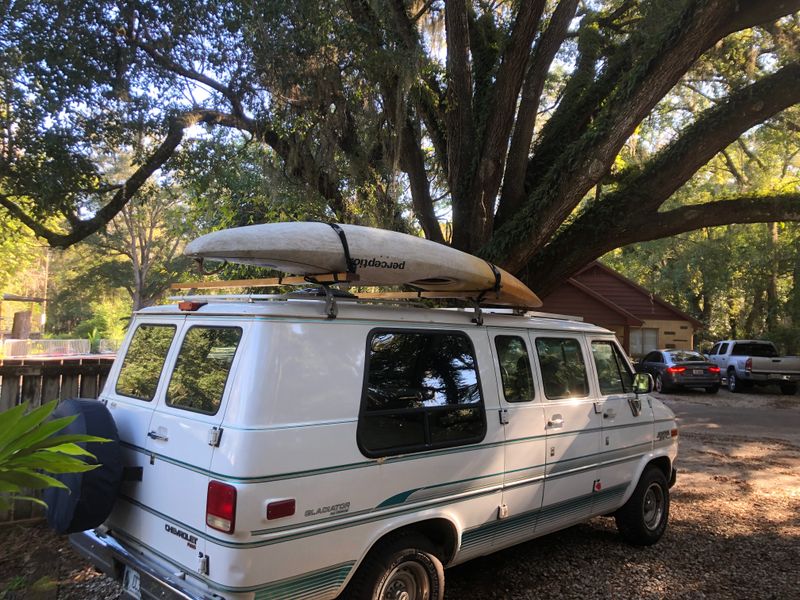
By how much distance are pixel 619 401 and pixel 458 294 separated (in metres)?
1.92

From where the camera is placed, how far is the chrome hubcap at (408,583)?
10.8ft

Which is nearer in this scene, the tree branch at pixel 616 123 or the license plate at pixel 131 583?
the license plate at pixel 131 583

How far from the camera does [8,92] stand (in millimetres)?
7020

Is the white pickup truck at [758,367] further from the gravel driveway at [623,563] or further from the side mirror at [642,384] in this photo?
the side mirror at [642,384]

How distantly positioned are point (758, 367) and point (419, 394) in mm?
19220

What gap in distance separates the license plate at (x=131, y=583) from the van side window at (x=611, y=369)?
3.73 metres

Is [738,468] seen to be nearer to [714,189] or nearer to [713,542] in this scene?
[713,542]

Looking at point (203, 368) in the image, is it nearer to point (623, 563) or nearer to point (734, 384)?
point (623, 563)

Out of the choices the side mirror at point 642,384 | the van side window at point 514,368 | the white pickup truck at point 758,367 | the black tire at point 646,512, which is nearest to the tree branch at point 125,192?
the van side window at point 514,368

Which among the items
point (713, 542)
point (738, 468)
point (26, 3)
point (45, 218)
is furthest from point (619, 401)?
point (26, 3)

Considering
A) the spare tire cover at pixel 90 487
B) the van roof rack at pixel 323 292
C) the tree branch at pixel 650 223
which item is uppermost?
the tree branch at pixel 650 223

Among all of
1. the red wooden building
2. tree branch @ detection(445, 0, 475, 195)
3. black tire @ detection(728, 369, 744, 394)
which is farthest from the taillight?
the red wooden building

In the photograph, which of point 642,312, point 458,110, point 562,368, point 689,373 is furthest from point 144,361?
point 642,312

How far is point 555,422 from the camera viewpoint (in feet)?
14.4
